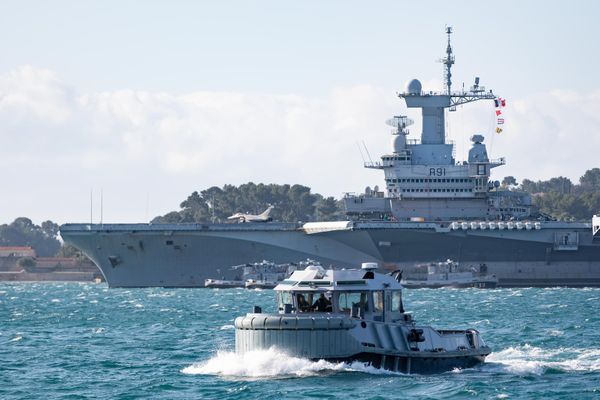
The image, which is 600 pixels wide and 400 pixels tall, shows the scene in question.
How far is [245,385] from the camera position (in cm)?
2889

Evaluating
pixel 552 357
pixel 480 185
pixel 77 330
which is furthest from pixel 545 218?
pixel 552 357

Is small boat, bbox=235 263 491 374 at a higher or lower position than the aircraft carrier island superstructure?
lower

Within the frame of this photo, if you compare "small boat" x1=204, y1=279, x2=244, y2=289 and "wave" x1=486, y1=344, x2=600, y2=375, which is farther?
"small boat" x1=204, y1=279, x2=244, y2=289

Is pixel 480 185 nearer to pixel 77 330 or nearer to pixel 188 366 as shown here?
pixel 77 330

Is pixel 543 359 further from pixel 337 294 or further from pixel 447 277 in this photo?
pixel 447 277

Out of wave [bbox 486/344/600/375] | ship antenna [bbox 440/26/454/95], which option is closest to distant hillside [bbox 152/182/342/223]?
ship antenna [bbox 440/26/454/95]

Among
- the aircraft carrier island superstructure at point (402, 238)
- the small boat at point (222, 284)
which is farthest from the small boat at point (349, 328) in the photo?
the small boat at point (222, 284)

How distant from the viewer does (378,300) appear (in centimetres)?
3081

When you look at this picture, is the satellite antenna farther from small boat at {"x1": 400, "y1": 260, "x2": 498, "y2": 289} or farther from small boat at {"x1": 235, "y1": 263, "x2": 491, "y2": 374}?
small boat at {"x1": 235, "y1": 263, "x2": 491, "y2": 374}

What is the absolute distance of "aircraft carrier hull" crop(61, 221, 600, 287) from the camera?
9219cm

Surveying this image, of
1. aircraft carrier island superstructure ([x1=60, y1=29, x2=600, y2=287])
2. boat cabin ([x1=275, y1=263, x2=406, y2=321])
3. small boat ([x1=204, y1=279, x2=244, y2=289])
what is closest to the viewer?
boat cabin ([x1=275, y1=263, x2=406, y2=321])

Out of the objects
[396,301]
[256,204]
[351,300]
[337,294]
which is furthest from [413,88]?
[256,204]

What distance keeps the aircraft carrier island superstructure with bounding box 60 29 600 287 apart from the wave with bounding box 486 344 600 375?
51.9 metres

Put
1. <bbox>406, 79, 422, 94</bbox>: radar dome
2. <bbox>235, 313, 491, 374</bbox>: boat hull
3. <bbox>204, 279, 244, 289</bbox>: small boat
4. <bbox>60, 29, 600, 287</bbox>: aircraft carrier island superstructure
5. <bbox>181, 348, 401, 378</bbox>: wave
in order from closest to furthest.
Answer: <bbox>235, 313, 491, 374</bbox>: boat hull < <bbox>181, 348, 401, 378</bbox>: wave < <bbox>60, 29, 600, 287</bbox>: aircraft carrier island superstructure < <bbox>204, 279, 244, 289</bbox>: small boat < <bbox>406, 79, 422, 94</bbox>: radar dome
